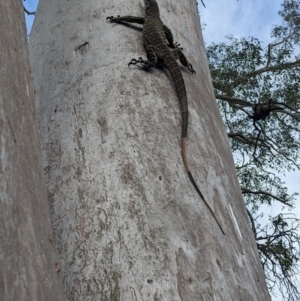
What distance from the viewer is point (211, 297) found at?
1453mm

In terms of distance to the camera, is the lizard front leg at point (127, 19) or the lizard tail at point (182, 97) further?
the lizard front leg at point (127, 19)

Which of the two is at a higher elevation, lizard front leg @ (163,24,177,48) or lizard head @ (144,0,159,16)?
lizard head @ (144,0,159,16)

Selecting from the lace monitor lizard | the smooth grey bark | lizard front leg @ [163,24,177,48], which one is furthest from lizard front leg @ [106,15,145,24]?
the smooth grey bark

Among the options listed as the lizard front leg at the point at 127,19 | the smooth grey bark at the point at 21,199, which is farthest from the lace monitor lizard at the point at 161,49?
the smooth grey bark at the point at 21,199

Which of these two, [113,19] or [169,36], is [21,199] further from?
[169,36]

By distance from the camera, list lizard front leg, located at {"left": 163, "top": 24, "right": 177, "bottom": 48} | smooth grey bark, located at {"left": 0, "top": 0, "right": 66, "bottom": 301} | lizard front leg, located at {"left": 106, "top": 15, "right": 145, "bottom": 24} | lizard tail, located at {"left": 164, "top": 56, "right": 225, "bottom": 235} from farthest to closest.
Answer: lizard front leg, located at {"left": 163, "top": 24, "right": 177, "bottom": 48}
lizard front leg, located at {"left": 106, "top": 15, "right": 145, "bottom": 24}
lizard tail, located at {"left": 164, "top": 56, "right": 225, "bottom": 235}
smooth grey bark, located at {"left": 0, "top": 0, "right": 66, "bottom": 301}

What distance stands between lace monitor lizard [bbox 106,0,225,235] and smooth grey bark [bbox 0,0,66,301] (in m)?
0.72

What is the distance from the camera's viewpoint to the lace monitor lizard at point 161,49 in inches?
77.2

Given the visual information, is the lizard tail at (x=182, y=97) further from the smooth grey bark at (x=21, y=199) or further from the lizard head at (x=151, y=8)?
the smooth grey bark at (x=21, y=199)

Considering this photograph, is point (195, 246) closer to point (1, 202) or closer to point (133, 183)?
point (133, 183)

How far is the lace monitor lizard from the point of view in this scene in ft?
6.43

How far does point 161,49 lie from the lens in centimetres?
211

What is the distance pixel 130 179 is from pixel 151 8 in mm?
1057

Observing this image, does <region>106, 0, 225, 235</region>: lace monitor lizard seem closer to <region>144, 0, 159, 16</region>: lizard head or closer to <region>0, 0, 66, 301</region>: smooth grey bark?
<region>144, 0, 159, 16</region>: lizard head
